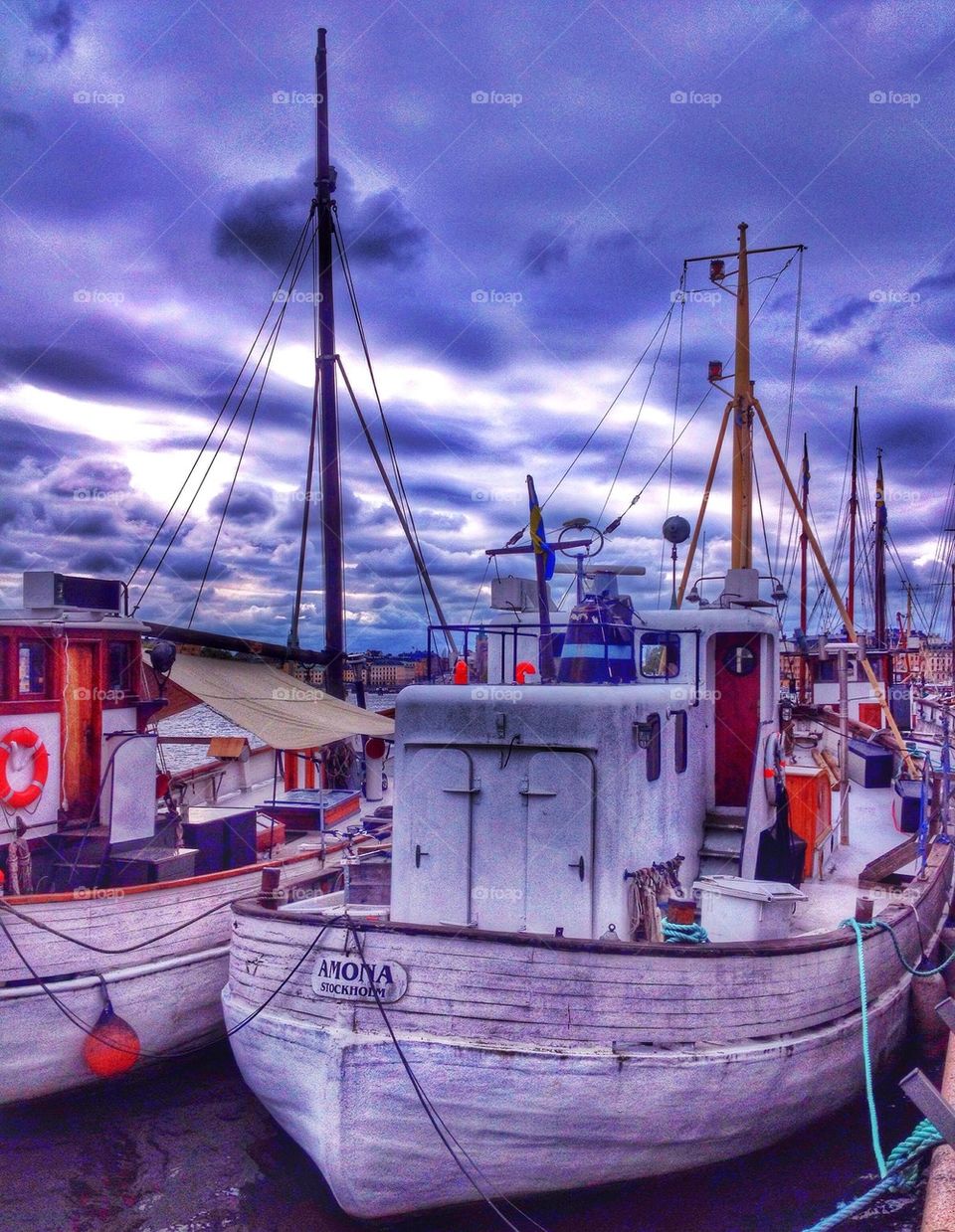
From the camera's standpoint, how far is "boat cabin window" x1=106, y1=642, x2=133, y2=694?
36.9ft

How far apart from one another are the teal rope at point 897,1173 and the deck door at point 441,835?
352cm

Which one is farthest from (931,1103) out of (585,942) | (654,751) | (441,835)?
(441,835)

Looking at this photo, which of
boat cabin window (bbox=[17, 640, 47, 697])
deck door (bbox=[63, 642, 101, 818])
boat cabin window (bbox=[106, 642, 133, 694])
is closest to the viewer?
boat cabin window (bbox=[17, 640, 47, 697])

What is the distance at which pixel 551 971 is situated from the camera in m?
6.78

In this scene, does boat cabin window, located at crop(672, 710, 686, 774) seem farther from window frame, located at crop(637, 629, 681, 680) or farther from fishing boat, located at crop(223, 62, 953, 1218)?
window frame, located at crop(637, 629, 681, 680)

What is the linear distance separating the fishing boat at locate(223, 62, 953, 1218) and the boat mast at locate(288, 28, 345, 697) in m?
7.13

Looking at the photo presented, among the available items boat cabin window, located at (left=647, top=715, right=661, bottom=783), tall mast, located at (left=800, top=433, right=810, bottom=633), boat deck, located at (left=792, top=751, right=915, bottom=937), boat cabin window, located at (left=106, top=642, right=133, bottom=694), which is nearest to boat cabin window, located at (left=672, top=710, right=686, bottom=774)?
boat cabin window, located at (left=647, top=715, right=661, bottom=783)

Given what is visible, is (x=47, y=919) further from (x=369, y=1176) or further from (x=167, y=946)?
(x=369, y=1176)

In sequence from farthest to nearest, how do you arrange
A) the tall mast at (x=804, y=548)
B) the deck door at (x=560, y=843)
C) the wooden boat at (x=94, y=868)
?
the tall mast at (x=804, y=548) < the wooden boat at (x=94, y=868) < the deck door at (x=560, y=843)

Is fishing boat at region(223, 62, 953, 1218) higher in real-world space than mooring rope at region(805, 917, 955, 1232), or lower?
higher

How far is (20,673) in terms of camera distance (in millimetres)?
10242

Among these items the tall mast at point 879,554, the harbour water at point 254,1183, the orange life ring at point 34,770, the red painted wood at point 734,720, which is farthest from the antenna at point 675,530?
the tall mast at point 879,554

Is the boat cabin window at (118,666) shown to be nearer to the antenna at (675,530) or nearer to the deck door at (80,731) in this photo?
the deck door at (80,731)

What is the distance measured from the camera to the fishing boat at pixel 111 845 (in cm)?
909
